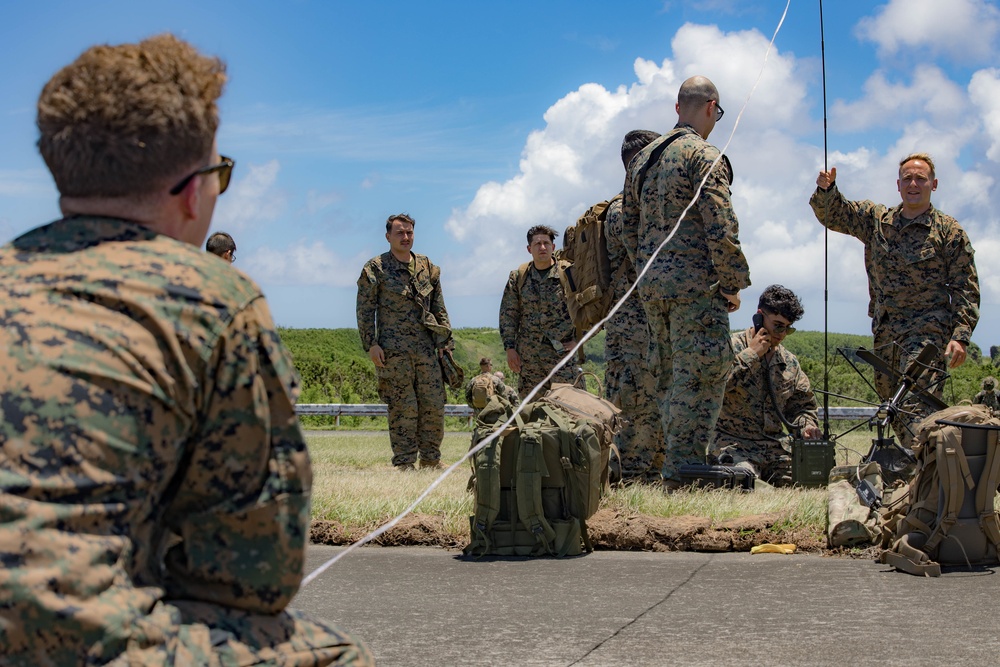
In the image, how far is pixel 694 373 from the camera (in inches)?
296

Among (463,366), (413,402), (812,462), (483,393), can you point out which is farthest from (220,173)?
(463,366)

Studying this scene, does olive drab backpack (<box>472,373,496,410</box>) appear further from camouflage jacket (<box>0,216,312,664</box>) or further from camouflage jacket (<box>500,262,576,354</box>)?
camouflage jacket (<box>500,262,576,354</box>)

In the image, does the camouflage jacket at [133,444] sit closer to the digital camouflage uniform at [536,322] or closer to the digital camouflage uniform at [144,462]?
the digital camouflage uniform at [144,462]

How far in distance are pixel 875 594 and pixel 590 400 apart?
95.3 inches

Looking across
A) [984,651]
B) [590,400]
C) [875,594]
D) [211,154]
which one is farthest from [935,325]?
[211,154]

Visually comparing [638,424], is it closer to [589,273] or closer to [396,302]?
[589,273]

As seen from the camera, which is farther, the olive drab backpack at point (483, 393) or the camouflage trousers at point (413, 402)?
the camouflage trousers at point (413, 402)

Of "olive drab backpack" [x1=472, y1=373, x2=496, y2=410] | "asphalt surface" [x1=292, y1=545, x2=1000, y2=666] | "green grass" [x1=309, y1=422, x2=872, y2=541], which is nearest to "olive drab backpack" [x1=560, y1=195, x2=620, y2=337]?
"green grass" [x1=309, y1=422, x2=872, y2=541]

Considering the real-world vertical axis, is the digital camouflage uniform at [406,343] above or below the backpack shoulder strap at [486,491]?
above

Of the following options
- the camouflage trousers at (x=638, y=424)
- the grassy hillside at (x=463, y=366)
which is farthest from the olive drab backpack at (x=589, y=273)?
the grassy hillside at (x=463, y=366)

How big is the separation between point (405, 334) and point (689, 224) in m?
5.46

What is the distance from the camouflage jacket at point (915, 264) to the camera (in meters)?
9.01

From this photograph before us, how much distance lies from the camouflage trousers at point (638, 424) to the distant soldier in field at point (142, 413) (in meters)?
6.83

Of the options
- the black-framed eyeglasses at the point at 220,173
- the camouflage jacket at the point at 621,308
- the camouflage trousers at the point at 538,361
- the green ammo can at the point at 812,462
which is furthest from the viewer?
the camouflage trousers at the point at 538,361
